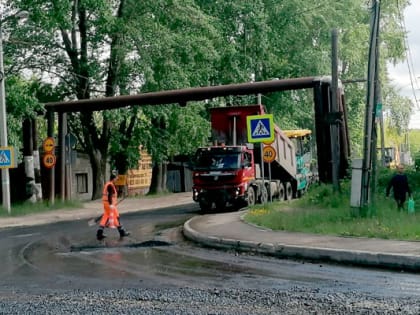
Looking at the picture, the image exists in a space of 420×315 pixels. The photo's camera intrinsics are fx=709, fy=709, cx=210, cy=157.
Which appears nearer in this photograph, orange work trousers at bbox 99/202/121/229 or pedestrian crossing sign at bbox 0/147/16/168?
orange work trousers at bbox 99/202/121/229

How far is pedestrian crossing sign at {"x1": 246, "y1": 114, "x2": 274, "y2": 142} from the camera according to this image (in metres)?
20.4

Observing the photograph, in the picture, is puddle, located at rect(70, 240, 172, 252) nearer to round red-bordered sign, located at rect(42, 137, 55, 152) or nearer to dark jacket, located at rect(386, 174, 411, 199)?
dark jacket, located at rect(386, 174, 411, 199)

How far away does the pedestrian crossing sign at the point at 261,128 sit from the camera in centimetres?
2039

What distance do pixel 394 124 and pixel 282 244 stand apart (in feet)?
143

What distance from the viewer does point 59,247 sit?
15766mm

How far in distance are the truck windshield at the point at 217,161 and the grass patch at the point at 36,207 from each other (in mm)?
7082

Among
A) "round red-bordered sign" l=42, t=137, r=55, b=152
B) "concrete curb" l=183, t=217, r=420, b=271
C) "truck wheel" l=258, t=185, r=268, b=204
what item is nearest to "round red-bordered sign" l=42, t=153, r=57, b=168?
"round red-bordered sign" l=42, t=137, r=55, b=152

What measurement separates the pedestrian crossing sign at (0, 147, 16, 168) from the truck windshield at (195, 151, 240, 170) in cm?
Answer: 684

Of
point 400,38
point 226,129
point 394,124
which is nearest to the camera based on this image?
point 226,129

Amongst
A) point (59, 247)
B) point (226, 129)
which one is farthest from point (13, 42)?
point (59, 247)

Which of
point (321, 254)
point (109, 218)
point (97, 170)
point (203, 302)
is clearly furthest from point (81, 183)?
point (203, 302)

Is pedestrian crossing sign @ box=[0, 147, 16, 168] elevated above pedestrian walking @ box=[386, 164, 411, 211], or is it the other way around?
pedestrian crossing sign @ box=[0, 147, 16, 168]

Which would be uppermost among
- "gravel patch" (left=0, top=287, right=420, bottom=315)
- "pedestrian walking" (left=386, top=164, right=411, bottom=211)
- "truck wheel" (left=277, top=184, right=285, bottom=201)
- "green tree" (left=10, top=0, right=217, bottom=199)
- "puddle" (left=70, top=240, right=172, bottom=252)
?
"green tree" (left=10, top=0, right=217, bottom=199)

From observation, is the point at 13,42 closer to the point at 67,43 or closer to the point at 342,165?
the point at 67,43
